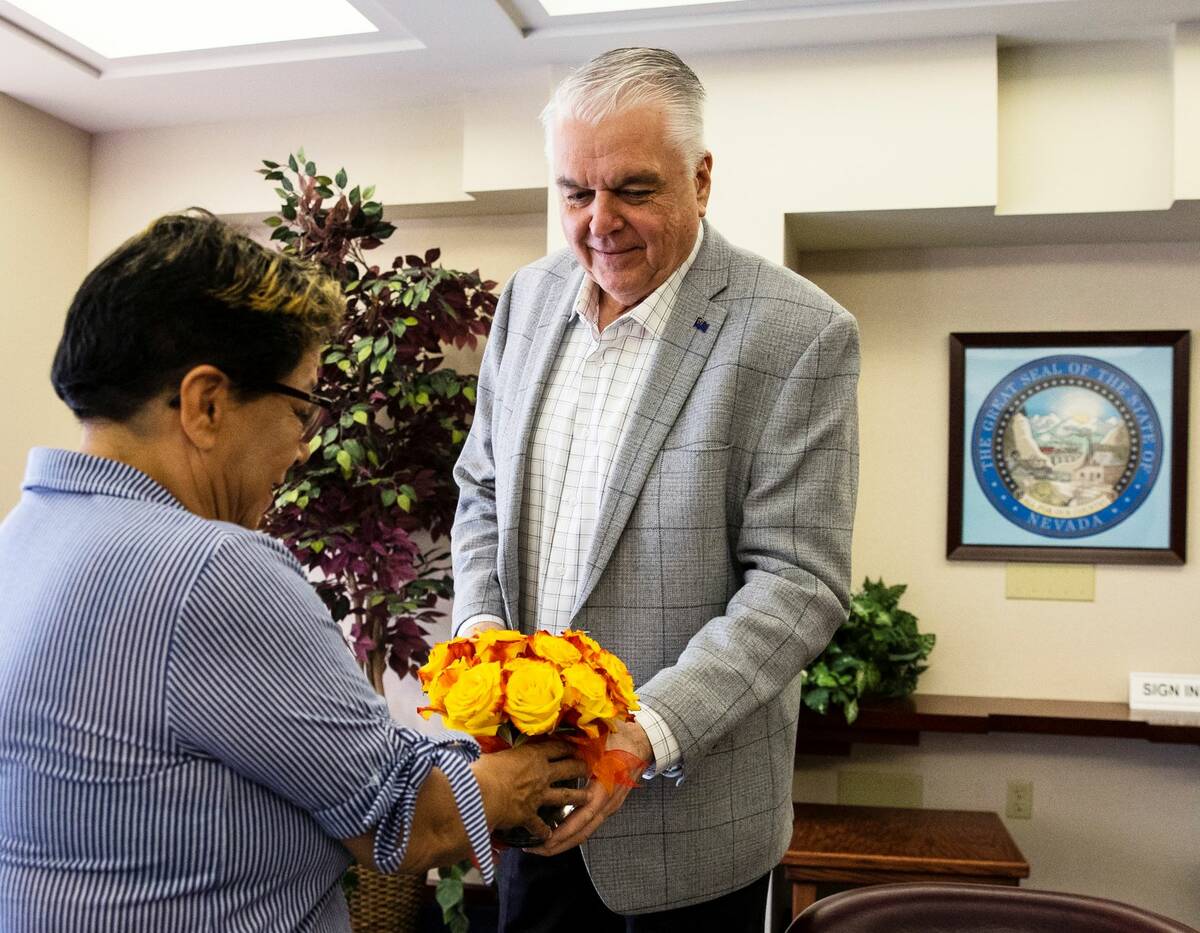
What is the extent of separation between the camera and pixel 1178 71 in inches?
116

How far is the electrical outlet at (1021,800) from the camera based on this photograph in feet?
11.4

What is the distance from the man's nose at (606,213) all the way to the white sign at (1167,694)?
8.45 feet

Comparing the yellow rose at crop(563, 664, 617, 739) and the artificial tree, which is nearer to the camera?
the yellow rose at crop(563, 664, 617, 739)

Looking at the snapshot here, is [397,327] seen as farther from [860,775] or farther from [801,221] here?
[860,775]

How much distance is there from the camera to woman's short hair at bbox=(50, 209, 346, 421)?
3.40 feet

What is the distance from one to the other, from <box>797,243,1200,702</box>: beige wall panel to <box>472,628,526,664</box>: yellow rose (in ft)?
8.14

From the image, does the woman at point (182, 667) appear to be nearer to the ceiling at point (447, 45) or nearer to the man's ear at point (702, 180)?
the man's ear at point (702, 180)

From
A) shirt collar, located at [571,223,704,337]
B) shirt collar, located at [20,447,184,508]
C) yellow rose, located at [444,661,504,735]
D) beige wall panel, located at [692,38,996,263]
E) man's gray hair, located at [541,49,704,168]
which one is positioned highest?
beige wall panel, located at [692,38,996,263]

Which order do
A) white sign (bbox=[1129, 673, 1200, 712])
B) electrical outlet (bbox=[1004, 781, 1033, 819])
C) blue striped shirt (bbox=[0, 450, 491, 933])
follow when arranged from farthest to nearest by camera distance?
electrical outlet (bbox=[1004, 781, 1033, 819]) < white sign (bbox=[1129, 673, 1200, 712]) < blue striped shirt (bbox=[0, 450, 491, 933])

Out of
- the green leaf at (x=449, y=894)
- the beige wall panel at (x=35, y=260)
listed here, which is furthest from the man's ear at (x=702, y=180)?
the beige wall panel at (x=35, y=260)

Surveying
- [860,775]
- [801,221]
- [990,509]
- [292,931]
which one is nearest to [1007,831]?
[860,775]

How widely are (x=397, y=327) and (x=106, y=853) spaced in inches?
94.4

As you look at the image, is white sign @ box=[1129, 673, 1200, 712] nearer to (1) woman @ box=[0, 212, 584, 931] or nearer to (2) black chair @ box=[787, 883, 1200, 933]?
(2) black chair @ box=[787, 883, 1200, 933]

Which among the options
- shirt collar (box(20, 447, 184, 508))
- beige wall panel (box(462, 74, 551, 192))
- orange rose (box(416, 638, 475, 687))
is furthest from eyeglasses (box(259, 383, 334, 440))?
beige wall panel (box(462, 74, 551, 192))
